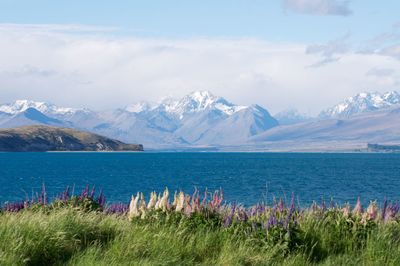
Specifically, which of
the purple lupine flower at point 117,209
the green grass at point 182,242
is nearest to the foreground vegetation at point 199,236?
the green grass at point 182,242

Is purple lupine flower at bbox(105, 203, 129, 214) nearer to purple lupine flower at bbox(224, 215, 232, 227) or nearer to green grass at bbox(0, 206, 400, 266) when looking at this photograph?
green grass at bbox(0, 206, 400, 266)

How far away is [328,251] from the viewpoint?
475 inches

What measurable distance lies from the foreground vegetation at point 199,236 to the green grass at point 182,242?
17 millimetres

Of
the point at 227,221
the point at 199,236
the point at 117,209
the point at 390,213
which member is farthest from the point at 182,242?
the point at 390,213

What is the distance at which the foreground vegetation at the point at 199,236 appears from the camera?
33.8 feet

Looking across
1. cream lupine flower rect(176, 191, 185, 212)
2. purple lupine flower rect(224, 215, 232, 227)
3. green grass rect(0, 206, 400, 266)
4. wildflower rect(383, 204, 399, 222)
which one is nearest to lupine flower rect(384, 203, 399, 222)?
wildflower rect(383, 204, 399, 222)

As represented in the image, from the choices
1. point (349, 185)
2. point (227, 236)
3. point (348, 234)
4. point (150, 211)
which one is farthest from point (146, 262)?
point (349, 185)

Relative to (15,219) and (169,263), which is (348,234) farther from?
(15,219)

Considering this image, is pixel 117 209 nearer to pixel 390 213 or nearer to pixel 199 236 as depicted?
pixel 199 236

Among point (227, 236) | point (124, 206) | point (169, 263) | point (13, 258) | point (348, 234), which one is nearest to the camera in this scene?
point (13, 258)

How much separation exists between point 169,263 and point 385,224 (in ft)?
18.2

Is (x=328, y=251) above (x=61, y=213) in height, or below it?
below

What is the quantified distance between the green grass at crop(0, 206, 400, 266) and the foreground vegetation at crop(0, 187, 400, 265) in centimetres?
2

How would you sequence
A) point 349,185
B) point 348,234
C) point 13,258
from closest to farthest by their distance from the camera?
point 13,258 → point 348,234 → point 349,185
